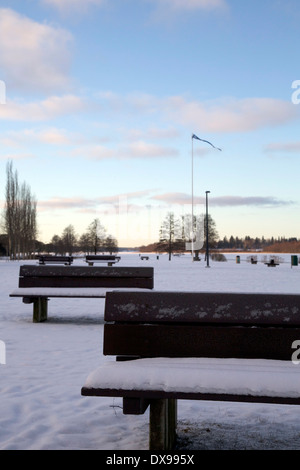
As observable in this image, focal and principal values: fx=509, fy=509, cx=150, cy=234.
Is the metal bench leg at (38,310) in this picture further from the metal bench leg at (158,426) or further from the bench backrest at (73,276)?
the metal bench leg at (158,426)

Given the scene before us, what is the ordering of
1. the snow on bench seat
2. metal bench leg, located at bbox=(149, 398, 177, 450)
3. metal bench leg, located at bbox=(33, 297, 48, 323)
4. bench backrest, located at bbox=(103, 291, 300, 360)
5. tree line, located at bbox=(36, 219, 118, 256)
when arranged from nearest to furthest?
the snow on bench seat < metal bench leg, located at bbox=(149, 398, 177, 450) < bench backrest, located at bbox=(103, 291, 300, 360) < metal bench leg, located at bbox=(33, 297, 48, 323) < tree line, located at bbox=(36, 219, 118, 256)

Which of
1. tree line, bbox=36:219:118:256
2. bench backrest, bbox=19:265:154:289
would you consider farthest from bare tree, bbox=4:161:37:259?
bench backrest, bbox=19:265:154:289

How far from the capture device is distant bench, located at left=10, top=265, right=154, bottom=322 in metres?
9.04

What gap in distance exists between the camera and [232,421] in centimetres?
407

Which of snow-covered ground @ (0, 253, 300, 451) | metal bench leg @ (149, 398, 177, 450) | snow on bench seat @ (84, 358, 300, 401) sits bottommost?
snow-covered ground @ (0, 253, 300, 451)

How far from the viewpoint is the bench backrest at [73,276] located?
30.8 ft

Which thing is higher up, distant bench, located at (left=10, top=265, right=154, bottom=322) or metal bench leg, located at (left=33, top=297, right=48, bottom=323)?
distant bench, located at (left=10, top=265, right=154, bottom=322)

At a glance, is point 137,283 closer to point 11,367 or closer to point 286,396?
point 11,367

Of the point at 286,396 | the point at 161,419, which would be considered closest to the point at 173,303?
the point at 161,419

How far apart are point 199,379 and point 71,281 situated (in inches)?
266

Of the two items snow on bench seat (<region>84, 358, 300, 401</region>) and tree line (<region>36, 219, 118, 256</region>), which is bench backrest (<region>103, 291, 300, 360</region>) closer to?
snow on bench seat (<region>84, 358, 300, 401</region>)

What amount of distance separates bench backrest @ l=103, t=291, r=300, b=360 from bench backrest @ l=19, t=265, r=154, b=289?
5.50 m

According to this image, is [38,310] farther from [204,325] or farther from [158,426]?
[158,426]
